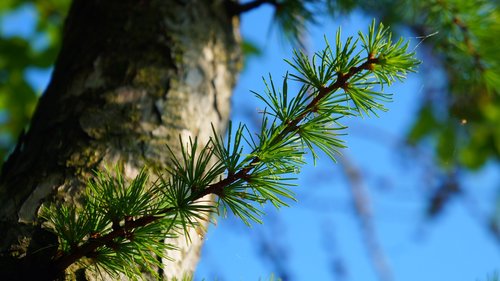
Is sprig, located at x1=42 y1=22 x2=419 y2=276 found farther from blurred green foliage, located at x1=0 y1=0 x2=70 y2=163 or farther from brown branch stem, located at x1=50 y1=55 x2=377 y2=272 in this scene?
blurred green foliage, located at x1=0 y1=0 x2=70 y2=163

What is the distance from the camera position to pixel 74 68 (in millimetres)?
1230

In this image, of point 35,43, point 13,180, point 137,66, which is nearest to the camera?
point 13,180

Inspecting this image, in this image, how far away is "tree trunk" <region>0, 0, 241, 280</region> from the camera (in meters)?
0.96

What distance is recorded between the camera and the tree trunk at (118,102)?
0.96 m

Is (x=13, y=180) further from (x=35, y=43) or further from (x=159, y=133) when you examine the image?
(x=35, y=43)

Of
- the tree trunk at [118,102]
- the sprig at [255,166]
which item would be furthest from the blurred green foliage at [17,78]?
the sprig at [255,166]

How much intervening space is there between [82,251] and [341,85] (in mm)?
379

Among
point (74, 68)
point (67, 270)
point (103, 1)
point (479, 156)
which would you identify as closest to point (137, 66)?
point (74, 68)

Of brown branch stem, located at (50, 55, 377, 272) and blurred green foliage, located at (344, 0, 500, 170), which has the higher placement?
blurred green foliage, located at (344, 0, 500, 170)

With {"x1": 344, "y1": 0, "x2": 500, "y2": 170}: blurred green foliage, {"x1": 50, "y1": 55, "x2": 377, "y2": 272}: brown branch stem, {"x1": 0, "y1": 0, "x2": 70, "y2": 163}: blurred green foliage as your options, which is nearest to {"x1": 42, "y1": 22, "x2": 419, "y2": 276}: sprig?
{"x1": 50, "y1": 55, "x2": 377, "y2": 272}: brown branch stem

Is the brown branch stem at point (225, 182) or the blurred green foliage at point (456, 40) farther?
the blurred green foliage at point (456, 40)

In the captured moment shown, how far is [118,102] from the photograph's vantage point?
1115mm

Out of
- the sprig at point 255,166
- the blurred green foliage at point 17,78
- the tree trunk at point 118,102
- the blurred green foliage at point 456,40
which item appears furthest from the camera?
the blurred green foliage at point 17,78

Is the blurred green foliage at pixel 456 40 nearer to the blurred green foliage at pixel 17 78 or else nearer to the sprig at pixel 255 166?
the sprig at pixel 255 166
